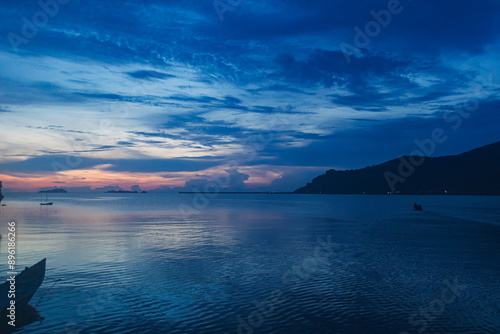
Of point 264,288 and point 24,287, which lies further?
point 264,288

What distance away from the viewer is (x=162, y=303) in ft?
63.7

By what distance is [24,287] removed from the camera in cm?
1942

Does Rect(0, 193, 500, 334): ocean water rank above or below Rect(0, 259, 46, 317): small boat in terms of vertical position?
below

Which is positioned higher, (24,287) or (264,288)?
(24,287)

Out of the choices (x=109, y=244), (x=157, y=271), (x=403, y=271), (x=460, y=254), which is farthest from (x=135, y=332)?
(x=460, y=254)

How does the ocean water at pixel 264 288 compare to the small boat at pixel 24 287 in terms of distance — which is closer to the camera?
the ocean water at pixel 264 288

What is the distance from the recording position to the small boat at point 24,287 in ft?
57.8

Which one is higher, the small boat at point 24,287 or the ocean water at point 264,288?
the small boat at point 24,287

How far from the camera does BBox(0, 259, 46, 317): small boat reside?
17614mm

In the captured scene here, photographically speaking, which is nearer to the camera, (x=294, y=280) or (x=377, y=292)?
(x=377, y=292)

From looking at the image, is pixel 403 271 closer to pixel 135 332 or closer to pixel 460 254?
pixel 460 254

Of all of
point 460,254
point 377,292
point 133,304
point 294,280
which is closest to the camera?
point 133,304

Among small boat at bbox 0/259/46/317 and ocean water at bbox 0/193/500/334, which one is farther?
small boat at bbox 0/259/46/317

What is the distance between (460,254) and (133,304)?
106 ft
